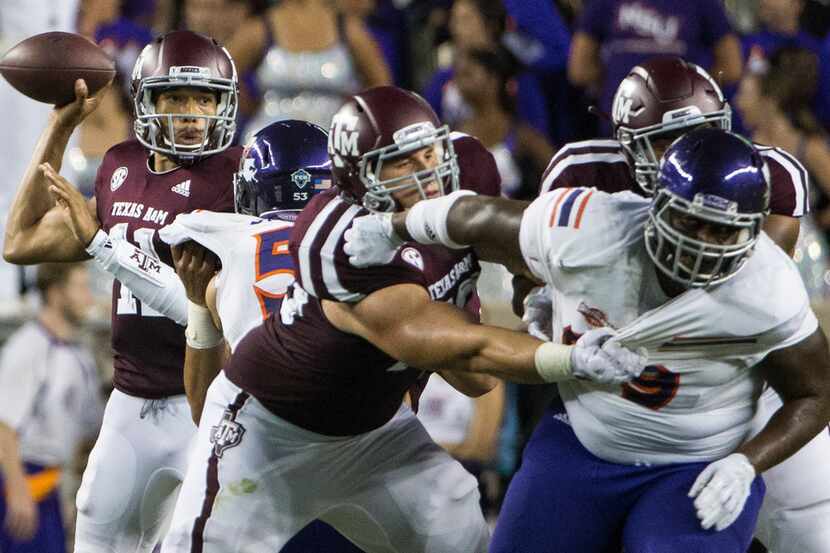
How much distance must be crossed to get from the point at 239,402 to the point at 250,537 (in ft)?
1.04

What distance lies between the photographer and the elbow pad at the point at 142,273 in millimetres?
4078

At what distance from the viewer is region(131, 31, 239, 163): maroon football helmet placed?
171 inches

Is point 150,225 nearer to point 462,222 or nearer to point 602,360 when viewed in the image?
point 462,222

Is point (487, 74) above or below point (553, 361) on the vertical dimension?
below

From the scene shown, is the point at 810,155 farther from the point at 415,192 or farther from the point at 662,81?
the point at 415,192

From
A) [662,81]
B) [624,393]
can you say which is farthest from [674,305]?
[662,81]


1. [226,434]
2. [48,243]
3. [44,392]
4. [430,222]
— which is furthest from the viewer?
[44,392]

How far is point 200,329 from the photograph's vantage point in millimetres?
A: 3959

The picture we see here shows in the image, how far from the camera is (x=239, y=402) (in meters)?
3.65

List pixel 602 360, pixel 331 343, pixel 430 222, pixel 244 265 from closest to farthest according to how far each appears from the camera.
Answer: pixel 602 360 → pixel 430 222 → pixel 331 343 → pixel 244 265

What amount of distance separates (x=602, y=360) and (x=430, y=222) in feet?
1.67

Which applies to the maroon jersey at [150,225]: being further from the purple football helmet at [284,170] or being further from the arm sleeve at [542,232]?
the arm sleeve at [542,232]

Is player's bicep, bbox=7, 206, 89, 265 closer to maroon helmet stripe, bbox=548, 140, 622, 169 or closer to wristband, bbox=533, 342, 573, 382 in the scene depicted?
maroon helmet stripe, bbox=548, 140, 622, 169

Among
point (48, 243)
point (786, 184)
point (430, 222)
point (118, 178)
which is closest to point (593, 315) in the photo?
point (430, 222)
